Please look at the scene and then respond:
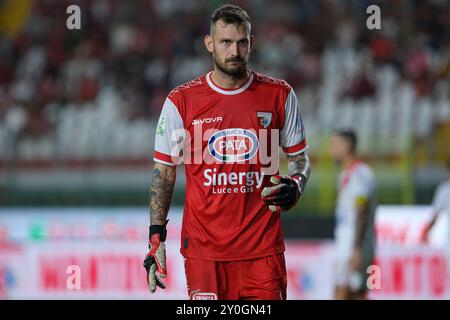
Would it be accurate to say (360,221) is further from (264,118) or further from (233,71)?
(233,71)

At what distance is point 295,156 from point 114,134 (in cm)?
660

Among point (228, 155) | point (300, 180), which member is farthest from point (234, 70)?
point (300, 180)

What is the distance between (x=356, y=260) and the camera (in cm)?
870

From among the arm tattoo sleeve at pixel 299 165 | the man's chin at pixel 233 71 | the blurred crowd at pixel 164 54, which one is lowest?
the arm tattoo sleeve at pixel 299 165

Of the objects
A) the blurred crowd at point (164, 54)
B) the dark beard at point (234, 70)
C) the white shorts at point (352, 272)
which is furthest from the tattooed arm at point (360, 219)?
the dark beard at point (234, 70)

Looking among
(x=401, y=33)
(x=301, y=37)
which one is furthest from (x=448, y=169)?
(x=301, y=37)

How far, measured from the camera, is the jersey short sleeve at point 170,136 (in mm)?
5301

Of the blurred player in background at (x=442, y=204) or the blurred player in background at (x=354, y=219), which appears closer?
the blurred player in background at (x=354, y=219)

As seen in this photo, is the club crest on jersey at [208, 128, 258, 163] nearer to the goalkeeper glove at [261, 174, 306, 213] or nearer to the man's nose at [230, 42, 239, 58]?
the goalkeeper glove at [261, 174, 306, 213]

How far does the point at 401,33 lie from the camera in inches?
490

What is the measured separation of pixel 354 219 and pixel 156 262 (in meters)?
3.83

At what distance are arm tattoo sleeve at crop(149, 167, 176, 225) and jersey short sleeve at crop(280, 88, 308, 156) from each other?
2.17ft

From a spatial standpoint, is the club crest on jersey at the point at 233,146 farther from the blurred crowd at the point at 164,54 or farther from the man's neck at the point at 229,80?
the blurred crowd at the point at 164,54
